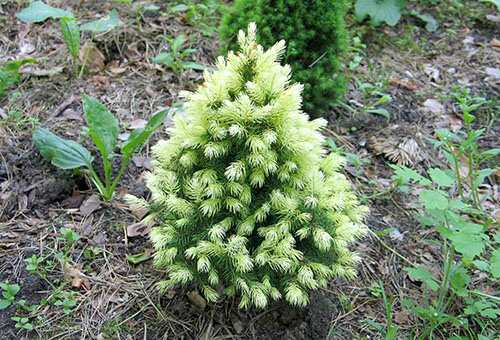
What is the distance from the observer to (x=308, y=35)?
3.24 metres

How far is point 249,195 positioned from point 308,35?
Result: 166 cm

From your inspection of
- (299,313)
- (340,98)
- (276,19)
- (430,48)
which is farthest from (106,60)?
(430,48)

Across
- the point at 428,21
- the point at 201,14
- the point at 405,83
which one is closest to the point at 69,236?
the point at 201,14

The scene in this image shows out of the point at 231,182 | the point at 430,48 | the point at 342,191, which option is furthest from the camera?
the point at 430,48

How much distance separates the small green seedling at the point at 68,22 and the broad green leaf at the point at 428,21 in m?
3.01

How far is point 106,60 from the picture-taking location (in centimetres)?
382

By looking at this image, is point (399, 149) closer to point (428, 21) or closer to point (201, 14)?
point (428, 21)

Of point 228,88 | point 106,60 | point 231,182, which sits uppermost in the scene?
point 228,88

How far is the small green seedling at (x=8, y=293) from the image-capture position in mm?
2199

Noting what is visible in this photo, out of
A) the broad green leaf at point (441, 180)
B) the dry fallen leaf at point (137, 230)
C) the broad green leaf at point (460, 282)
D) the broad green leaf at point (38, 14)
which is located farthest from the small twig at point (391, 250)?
the broad green leaf at point (38, 14)

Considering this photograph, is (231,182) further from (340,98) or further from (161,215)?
(340,98)

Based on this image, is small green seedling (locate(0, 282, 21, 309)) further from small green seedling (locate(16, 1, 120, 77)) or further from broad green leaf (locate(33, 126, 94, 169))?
small green seedling (locate(16, 1, 120, 77))

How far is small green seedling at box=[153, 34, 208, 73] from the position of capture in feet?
11.7

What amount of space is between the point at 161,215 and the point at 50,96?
5.60 ft
